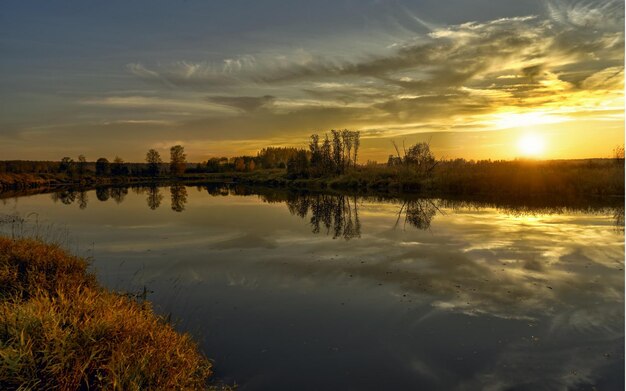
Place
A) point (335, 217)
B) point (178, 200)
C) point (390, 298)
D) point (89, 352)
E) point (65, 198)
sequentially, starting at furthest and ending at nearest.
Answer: point (65, 198) → point (178, 200) → point (335, 217) → point (390, 298) → point (89, 352)

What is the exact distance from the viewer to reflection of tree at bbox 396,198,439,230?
25494 mm

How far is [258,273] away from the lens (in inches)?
567

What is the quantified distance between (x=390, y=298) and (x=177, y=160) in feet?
494

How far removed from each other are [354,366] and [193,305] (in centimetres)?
514

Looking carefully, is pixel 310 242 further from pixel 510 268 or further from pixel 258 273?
pixel 510 268

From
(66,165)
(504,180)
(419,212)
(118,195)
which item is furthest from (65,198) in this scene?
(66,165)

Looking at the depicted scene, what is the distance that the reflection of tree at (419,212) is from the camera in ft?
83.6

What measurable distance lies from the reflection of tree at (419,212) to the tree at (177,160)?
406ft

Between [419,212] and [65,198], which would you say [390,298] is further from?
[65,198]

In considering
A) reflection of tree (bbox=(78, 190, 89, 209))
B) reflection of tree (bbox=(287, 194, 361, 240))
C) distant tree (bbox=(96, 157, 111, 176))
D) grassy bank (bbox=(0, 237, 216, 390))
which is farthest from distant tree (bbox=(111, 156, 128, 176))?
grassy bank (bbox=(0, 237, 216, 390))

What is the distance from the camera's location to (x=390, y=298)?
1159cm

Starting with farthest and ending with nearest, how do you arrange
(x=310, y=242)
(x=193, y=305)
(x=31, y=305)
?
(x=310, y=242), (x=193, y=305), (x=31, y=305)

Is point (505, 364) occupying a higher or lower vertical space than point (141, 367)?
→ lower

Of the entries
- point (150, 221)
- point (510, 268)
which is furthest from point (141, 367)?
point (150, 221)
